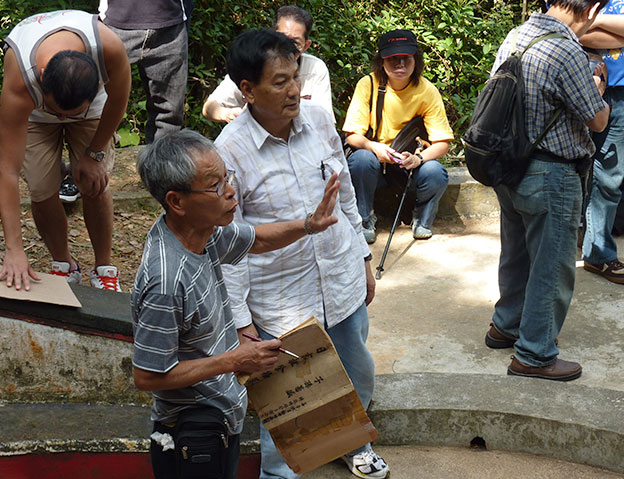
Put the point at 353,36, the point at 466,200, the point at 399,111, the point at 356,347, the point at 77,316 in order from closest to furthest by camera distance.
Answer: the point at 356,347 → the point at 77,316 → the point at 399,111 → the point at 466,200 → the point at 353,36

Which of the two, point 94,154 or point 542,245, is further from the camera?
point 94,154

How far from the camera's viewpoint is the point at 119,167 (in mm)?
6172

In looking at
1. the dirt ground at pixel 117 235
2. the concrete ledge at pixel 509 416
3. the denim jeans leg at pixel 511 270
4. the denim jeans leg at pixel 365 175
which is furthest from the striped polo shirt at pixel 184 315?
the denim jeans leg at pixel 365 175

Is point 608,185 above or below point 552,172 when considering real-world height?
below

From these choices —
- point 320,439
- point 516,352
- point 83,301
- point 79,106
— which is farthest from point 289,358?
point 516,352

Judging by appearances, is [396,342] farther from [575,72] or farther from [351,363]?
[575,72]

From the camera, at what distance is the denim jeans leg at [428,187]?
588 cm

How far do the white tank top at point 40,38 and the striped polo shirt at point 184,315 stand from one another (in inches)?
51.6

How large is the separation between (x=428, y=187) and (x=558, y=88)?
2329mm

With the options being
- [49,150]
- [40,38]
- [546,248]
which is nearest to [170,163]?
[40,38]

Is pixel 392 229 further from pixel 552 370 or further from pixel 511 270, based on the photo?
pixel 552 370

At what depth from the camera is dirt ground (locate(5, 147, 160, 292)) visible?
4828 millimetres

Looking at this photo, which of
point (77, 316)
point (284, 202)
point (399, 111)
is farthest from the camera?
point (399, 111)

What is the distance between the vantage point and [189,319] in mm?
2285
